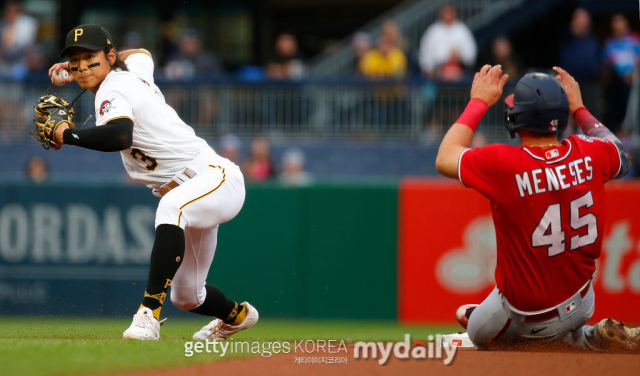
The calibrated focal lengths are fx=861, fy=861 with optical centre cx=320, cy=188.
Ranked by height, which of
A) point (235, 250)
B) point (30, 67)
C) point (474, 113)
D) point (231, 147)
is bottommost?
point (235, 250)

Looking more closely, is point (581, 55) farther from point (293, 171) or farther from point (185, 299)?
point (185, 299)

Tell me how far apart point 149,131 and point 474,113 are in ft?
6.95

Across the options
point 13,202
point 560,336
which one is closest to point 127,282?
point 13,202

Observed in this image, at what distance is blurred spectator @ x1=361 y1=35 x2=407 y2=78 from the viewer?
13.2 m

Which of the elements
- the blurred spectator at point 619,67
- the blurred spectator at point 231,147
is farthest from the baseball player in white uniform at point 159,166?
the blurred spectator at point 619,67

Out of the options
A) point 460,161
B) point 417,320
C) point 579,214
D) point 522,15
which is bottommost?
point 417,320

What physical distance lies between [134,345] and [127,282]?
5.97 m

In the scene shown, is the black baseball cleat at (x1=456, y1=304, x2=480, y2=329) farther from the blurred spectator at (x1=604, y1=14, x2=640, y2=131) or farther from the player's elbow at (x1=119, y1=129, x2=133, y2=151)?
the blurred spectator at (x1=604, y1=14, x2=640, y2=131)

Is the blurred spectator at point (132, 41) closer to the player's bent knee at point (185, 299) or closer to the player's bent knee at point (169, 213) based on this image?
the player's bent knee at point (185, 299)

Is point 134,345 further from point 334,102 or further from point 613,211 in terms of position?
point 334,102

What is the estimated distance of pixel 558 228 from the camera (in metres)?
4.54

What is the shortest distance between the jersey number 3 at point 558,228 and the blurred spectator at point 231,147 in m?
7.37

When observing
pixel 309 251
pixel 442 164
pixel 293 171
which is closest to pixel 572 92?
pixel 442 164

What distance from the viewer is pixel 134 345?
186 inches
